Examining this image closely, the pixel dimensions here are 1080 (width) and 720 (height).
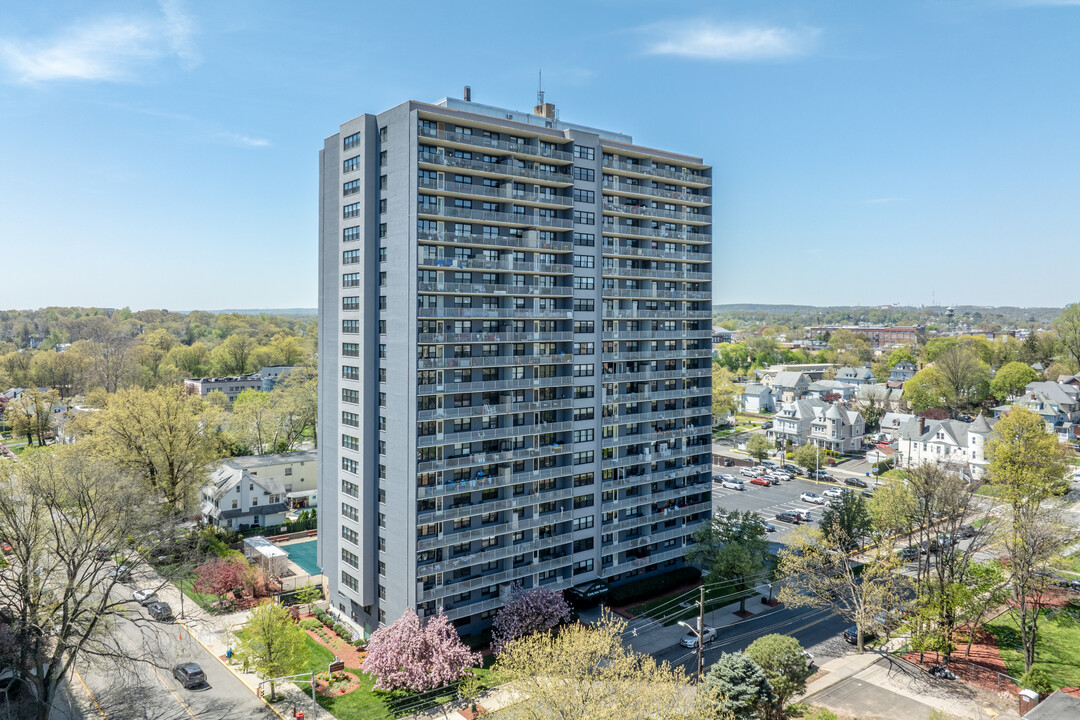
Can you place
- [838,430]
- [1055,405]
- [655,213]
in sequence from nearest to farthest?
[655,213] < [838,430] < [1055,405]

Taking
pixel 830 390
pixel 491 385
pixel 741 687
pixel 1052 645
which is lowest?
pixel 1052 645

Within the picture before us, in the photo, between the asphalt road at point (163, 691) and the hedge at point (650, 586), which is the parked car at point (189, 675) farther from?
the hedge at point (650, 586)

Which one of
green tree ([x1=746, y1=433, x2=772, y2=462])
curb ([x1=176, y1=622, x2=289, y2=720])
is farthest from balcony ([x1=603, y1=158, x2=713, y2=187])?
green tree ([x1=746, y1=433, x2=772, y2=462])

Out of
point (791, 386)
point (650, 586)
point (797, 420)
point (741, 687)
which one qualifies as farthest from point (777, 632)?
→ point (791, 386)

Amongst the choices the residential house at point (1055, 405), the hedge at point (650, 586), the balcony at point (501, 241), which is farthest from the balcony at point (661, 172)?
the residential house at point (1055, 405)

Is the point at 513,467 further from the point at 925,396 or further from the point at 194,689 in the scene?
the point at 925,396

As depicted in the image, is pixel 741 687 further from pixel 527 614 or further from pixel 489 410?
pixel 489 410

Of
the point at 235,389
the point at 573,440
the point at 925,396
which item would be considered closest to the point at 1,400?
the point at 235,389
